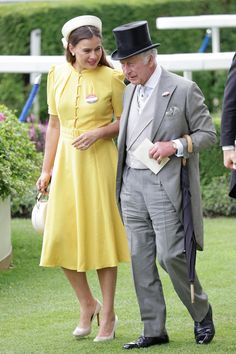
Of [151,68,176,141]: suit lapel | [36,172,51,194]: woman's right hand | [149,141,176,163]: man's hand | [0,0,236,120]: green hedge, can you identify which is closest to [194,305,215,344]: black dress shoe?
[149,141,176,163]: man's hand

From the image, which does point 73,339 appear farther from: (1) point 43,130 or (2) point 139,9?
(2) point 139,9

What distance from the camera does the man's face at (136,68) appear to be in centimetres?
683

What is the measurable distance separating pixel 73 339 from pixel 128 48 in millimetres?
1756

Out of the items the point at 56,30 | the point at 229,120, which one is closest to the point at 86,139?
the point at 229,120

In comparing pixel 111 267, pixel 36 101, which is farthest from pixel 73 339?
pixel 36 101

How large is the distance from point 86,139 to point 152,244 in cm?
68

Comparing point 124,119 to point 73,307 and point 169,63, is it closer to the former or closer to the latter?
point 73,307

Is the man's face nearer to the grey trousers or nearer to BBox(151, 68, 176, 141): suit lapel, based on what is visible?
BBox(151, 68, 176, 141): suit lapel

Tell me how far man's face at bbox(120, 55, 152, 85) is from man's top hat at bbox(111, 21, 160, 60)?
40mm

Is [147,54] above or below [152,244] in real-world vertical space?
above

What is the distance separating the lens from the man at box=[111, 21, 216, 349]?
22.3 ft

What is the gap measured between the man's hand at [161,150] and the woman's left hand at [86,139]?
0.43m

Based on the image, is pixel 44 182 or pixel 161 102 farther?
pixel 44 182

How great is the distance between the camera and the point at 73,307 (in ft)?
27.8
